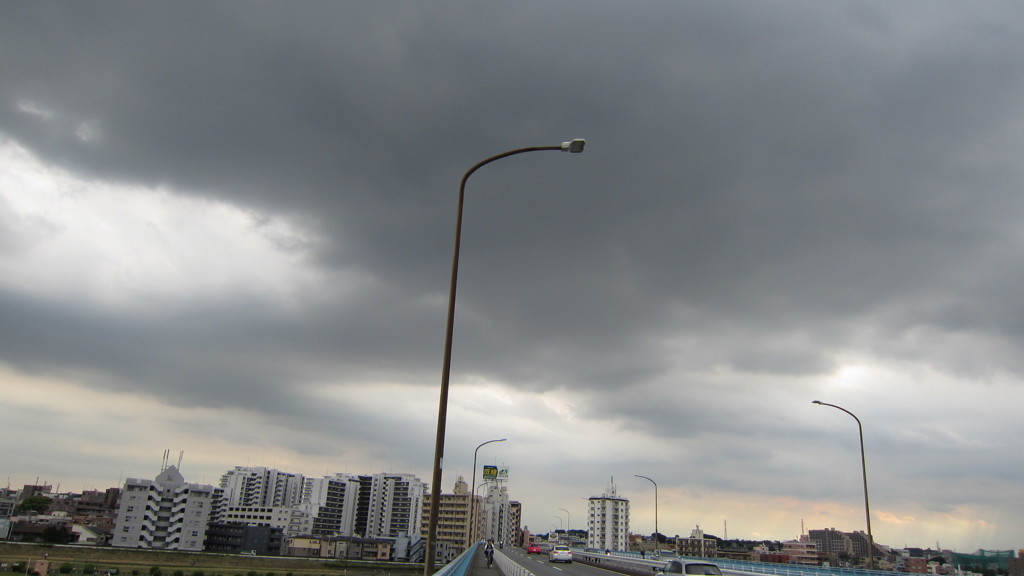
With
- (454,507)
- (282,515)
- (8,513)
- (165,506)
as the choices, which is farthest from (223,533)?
(8,513)

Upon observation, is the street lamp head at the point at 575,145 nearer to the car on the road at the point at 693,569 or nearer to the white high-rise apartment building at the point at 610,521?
the car on the road at the point at 693,569

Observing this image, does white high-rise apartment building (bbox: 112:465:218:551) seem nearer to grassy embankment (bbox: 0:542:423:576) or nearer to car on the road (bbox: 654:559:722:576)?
grassy embankment (bbox: 0:542:423:576)

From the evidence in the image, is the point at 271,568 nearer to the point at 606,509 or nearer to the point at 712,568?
the point at 606,509

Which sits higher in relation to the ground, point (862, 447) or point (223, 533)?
point (862, 447)

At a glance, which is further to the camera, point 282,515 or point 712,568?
point 282,515

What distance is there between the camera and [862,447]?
40.3 m

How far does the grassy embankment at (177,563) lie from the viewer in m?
105

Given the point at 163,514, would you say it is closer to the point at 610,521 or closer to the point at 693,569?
the point at 610,521

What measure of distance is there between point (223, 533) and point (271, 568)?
30190mm

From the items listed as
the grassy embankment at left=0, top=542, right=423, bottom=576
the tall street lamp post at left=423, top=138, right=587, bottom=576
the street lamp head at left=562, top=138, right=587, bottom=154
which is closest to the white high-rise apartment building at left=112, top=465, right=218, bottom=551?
the grassy embankment at left=0, top=542, right=423, bottom=576

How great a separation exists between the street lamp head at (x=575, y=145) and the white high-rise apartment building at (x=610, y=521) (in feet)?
589

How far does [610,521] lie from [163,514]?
112348 mm

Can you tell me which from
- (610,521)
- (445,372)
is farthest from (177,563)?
(445,372)

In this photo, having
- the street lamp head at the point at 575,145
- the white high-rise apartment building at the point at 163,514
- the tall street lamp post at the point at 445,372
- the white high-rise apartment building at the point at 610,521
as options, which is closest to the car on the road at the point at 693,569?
the tall street lamp post at the point at 445,372
